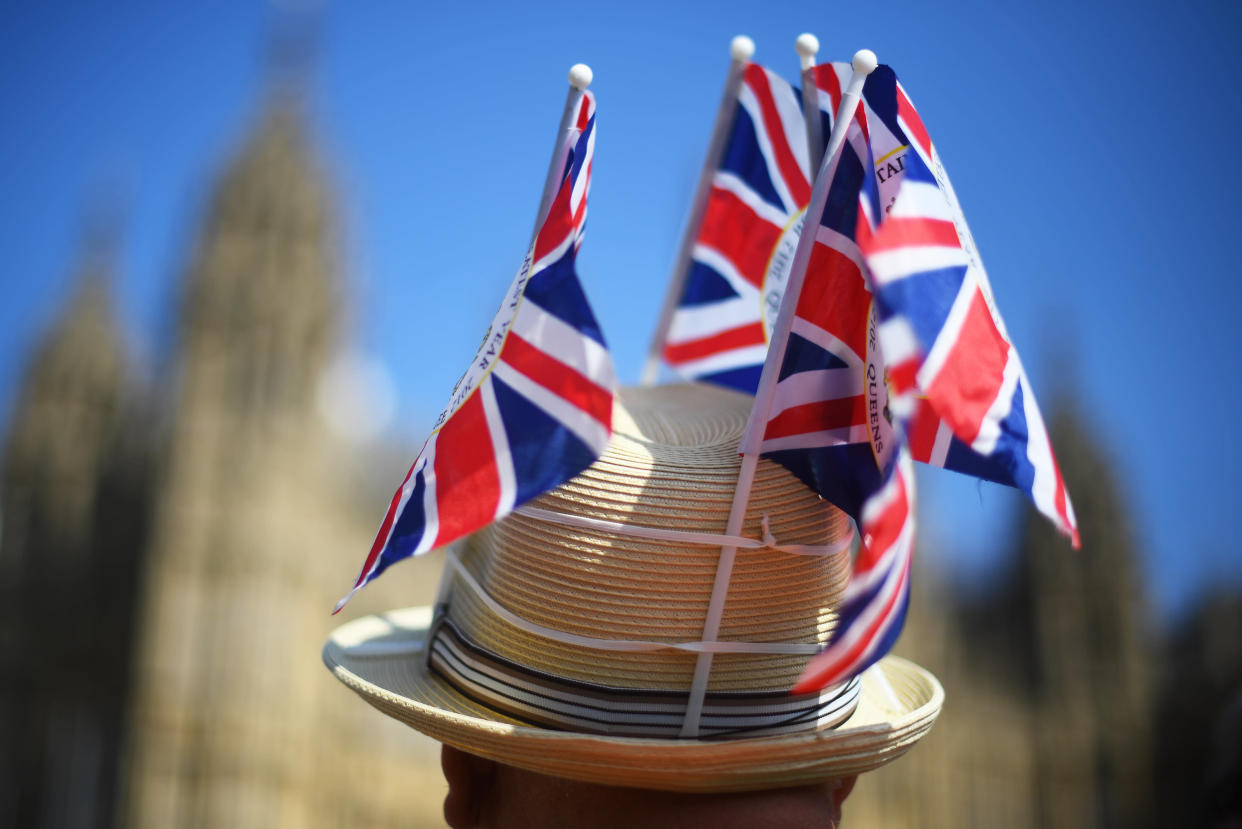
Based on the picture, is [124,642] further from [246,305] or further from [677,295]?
[677,295]

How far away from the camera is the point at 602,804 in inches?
73.7

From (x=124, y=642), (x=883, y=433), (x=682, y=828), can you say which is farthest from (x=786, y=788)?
(x=124, y=642)

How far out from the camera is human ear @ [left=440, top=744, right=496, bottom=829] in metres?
2.02

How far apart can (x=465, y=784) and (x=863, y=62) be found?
54.0 inches

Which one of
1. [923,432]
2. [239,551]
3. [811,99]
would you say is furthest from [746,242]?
[239,551]

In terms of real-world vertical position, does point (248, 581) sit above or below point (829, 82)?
below

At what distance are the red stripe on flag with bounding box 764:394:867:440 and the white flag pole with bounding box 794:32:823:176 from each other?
0.54 m

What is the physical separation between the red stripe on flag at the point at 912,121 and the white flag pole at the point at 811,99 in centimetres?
27

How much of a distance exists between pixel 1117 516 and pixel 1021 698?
4.73 metres

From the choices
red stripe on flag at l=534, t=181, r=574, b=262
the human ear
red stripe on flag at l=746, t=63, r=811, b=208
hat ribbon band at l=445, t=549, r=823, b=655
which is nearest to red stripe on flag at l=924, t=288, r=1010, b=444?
hat ribbon band at l=445, t=549, r=823, b=655

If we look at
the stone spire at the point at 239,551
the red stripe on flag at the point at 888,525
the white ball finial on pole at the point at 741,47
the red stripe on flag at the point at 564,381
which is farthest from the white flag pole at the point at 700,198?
the stone spire at the point at 239,551

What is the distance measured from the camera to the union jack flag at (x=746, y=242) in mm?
2539

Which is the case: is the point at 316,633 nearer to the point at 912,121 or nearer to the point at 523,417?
the point at 523,417

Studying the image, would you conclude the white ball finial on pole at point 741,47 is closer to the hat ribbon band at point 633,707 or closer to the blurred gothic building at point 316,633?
the hat ribbon band at point 633,707
